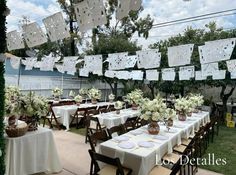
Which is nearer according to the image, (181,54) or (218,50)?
(218,50)

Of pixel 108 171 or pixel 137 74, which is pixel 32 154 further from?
pixel 137 74

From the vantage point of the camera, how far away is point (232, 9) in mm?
6312

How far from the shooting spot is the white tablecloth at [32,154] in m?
3.45

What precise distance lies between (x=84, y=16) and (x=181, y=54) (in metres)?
2.82

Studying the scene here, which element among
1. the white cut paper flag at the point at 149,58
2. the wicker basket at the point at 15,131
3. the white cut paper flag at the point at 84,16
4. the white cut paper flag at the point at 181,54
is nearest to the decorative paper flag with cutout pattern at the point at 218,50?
the white cut paper flag at the point at 181,54

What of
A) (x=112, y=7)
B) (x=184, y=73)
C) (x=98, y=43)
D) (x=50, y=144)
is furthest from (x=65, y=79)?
(x=50, y=144)

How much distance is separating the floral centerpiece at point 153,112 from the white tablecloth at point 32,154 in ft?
5.89

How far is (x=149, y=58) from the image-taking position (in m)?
6.04

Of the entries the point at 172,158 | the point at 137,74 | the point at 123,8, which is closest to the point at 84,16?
the point at 123,8

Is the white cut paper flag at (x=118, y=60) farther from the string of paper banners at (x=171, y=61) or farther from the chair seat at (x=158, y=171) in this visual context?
the chair seat at (x=158, y=171)

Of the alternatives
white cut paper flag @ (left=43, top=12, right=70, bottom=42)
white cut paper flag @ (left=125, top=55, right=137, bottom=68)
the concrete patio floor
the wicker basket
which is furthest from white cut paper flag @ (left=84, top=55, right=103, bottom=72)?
the wicker basket

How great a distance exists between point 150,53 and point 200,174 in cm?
320

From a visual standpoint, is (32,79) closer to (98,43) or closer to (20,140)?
(98,43)

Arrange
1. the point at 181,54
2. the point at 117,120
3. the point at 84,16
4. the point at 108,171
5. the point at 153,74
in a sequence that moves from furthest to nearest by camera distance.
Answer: the point at 153,74 < the point at 117,120 < the point at 181,54 < the point at 108,171 < the point at 84,16
